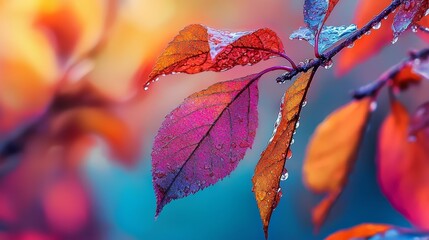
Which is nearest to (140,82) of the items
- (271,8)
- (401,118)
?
(271,8)

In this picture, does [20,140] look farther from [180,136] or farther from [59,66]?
[180,136]

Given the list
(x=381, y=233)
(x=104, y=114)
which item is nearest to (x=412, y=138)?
(x=381, y=233)

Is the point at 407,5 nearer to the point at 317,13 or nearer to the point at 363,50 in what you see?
the point at 317,13

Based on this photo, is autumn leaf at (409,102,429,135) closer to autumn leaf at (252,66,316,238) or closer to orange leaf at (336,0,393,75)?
orange leaf at (336,0,393,75)

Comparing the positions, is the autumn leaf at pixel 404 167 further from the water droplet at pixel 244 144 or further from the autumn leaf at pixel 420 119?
the water droplet at pixel 244 144


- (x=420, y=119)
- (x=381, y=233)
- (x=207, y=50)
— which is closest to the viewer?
(x=207, y=50)

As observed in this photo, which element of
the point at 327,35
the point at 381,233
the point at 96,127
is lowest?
the point at 381,233
